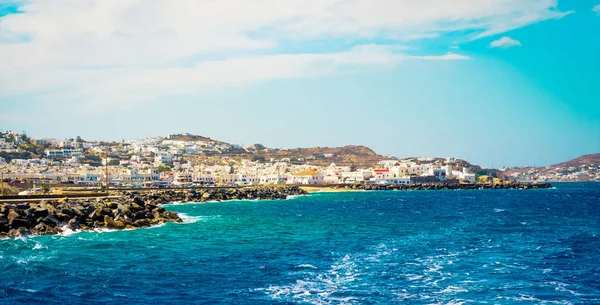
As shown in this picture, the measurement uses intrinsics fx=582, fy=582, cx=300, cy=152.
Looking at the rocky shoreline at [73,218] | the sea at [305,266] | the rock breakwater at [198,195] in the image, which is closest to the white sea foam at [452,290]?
the sea at [305,266]

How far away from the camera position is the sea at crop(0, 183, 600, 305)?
18.6m

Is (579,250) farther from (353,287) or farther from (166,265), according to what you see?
(166,265)

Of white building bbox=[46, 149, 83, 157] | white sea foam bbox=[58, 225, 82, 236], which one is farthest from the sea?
white building bbox=[46, 149, 83, 157]

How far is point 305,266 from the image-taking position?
78.6ft

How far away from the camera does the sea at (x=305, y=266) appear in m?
18.6

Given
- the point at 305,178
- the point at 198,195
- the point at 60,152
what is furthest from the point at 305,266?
the point at 60,152

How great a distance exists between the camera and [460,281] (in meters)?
20.9

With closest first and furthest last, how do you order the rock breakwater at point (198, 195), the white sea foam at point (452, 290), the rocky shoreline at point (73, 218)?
1. the white sea foam at point (452, 290)
2. the rocky shoreline at point (73, 218)
3. the rock breakwater at point (198, 195)

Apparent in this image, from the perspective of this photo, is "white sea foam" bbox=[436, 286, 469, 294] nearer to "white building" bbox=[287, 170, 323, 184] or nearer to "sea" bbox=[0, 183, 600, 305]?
"sea" bbox=[0, 183, 600, 305]

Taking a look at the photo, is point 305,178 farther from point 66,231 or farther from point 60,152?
point 66,231

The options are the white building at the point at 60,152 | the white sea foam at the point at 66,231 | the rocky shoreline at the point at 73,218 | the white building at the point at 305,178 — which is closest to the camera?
the rocky shoreline at the point at 73,218

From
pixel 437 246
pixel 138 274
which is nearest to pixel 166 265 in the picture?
pixel 138 274

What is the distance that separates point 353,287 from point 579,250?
46.7 feet

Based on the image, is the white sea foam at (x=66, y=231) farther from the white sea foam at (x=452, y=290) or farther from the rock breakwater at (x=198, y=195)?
the rock breakwater at (x=198, y=195)
